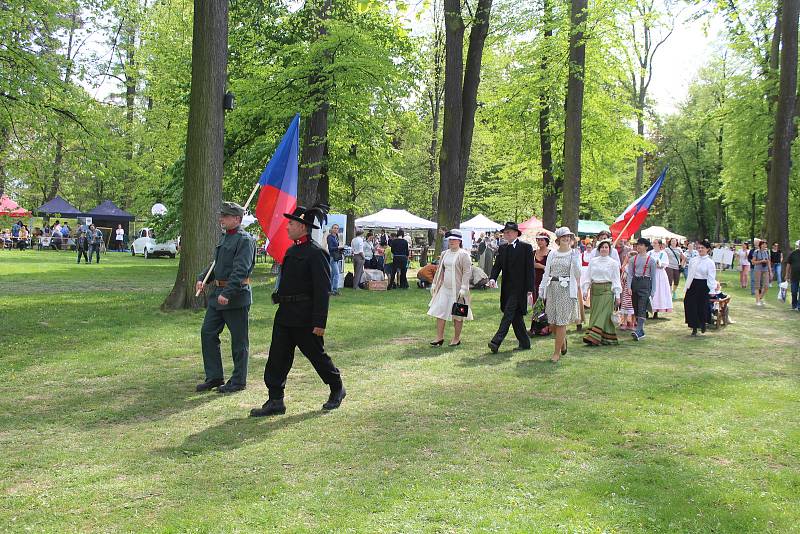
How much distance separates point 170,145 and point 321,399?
30.5 m

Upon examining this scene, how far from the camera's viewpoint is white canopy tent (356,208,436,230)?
1452 inches

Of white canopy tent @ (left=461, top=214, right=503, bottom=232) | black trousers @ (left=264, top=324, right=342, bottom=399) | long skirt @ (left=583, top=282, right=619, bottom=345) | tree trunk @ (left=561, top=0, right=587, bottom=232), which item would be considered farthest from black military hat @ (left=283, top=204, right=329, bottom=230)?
white canopy tent @ (left=461, top=214, right=503, bottom=232)

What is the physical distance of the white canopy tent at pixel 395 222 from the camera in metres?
36.9

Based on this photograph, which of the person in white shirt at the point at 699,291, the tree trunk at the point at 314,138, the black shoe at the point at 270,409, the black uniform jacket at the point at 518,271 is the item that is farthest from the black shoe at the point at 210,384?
the tree trunk at the point at 314,138

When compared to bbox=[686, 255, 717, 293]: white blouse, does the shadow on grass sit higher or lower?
lower

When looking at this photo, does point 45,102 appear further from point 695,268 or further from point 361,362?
point 695,268

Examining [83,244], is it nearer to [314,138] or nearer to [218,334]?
[314,138]

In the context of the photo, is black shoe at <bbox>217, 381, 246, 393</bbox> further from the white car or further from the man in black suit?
the white car

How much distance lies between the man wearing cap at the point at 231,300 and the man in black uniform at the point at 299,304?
91 centimetres

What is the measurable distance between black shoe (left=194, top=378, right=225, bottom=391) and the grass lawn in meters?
0.12

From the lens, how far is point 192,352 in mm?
10438

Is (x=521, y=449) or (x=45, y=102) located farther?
(x=45, y=102)

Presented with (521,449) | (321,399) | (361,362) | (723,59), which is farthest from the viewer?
(723,59)

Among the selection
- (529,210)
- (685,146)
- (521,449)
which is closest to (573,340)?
(521,449)
